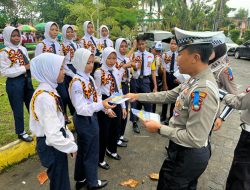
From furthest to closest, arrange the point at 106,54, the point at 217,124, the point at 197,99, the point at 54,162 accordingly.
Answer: the point at 106,54
the point at 217,124
the point at 54,162
the point at 197,99

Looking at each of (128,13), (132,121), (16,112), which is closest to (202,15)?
(128,13)

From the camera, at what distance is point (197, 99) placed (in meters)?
1.77

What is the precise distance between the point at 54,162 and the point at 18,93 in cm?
186

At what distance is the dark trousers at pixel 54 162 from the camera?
2.29 m

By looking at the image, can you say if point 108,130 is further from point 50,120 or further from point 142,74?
point 142,74

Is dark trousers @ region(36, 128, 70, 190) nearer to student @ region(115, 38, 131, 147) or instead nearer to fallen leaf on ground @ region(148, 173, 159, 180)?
fallen leaf on ground @ region(148, 173, 159, 180)

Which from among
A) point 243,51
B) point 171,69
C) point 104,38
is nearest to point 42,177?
point 171,69

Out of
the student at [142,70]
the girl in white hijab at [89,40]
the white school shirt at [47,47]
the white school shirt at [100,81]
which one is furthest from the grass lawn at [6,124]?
the student at [142,70]

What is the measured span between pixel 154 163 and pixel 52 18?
4185 centimetres

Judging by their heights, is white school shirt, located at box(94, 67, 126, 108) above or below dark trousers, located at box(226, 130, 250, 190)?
above

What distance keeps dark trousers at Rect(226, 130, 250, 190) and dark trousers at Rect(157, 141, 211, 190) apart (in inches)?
22.3

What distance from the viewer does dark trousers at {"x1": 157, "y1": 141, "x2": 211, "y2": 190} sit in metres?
1.95

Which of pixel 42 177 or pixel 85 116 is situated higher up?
pixel 85 116

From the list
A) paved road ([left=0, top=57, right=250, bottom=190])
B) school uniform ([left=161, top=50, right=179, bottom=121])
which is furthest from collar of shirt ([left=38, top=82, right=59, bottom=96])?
school uniform ([left=161, top=50, right=179, bottom=121])
